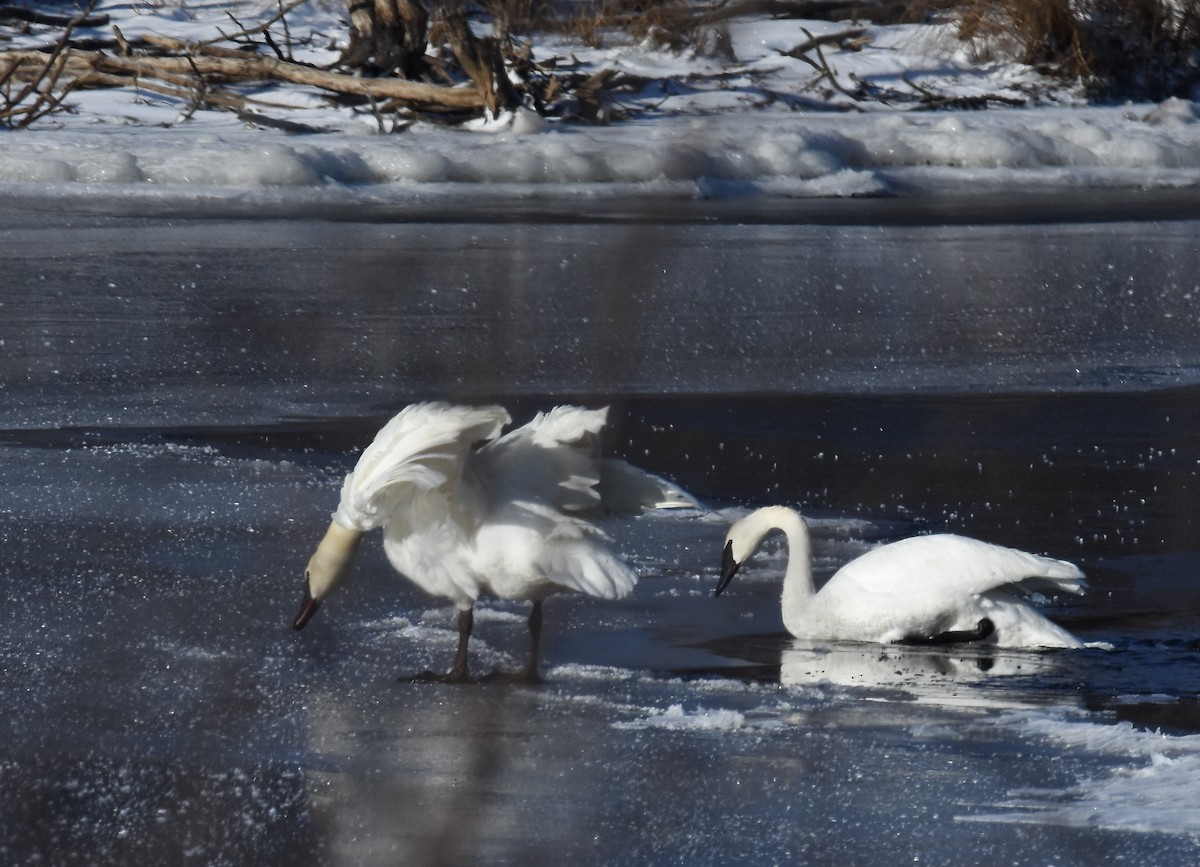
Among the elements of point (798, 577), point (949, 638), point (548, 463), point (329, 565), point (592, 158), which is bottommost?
point (592, 158)

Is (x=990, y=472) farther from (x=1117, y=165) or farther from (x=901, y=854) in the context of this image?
(x=1117, y=165)

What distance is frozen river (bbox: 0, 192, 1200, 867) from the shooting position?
3.02 metres

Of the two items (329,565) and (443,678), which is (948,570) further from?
(329,565)

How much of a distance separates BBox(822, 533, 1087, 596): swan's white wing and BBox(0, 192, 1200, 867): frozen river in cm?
17

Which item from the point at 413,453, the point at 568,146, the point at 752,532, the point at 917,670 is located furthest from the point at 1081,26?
the point at 568,146

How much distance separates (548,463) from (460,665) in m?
0.50

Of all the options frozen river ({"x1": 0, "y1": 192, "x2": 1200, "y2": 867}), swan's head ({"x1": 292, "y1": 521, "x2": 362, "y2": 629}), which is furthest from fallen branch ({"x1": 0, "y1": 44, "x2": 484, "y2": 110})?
swan's head ({"x1": 292, "y1": 521, "x2": 362, "y2": 629})

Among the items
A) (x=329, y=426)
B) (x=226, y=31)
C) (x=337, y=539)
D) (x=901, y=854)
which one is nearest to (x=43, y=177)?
(x=226, y=31)

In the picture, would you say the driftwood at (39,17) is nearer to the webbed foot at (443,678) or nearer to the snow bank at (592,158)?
the snow bank at (592,158)

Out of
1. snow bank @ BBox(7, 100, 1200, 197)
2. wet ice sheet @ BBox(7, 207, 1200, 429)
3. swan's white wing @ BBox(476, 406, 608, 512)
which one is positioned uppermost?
swan's white wing @ BBox(476, 406, 608, 512)

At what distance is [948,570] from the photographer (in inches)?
173

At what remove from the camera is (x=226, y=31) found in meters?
18.3

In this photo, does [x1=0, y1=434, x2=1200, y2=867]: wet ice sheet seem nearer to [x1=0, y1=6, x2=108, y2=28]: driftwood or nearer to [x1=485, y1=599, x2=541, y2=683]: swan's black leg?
[x1=485, y1=599, x2=541, y2=683]: swan's black leg

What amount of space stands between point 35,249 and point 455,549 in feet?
22.6
